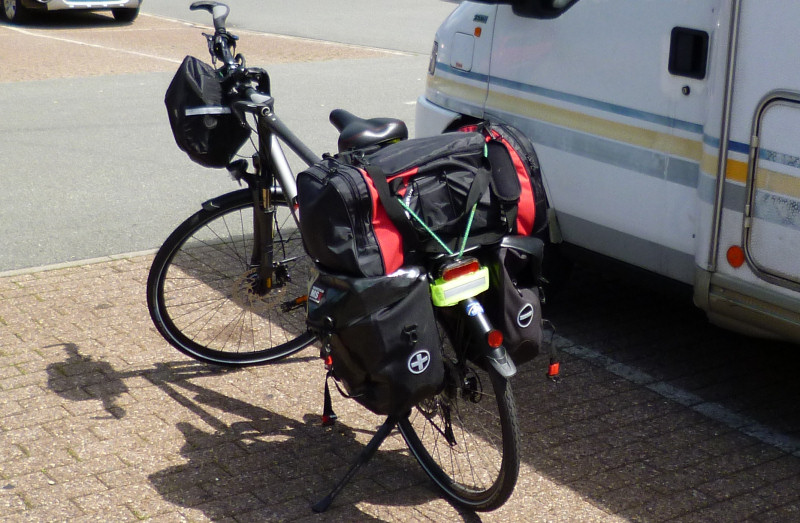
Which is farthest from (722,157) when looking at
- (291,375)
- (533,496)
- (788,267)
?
(291,375)

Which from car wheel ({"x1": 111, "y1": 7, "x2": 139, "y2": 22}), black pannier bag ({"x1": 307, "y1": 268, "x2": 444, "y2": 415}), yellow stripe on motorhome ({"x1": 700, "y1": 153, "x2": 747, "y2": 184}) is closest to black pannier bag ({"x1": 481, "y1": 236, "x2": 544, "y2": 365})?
black pannier bag ({"x1": 307, "y1": 268, "x2": 444, "y2": 415})

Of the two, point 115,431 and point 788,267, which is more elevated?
point 788,267

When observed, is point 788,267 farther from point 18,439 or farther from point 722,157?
point 18,439

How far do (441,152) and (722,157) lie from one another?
1.24 m

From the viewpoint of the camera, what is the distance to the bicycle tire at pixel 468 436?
11.3 feet

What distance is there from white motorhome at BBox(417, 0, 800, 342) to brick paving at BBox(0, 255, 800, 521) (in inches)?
22.0

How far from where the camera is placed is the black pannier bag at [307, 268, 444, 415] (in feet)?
10.8

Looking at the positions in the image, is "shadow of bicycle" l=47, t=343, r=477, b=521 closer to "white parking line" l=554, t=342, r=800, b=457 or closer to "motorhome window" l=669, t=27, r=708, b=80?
"white parking line" l=554, t=342, r=800, b=457

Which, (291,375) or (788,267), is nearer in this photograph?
(788,267)

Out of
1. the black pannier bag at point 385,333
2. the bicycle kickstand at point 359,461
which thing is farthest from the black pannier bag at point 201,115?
the bicycle kickstand at point 359,461

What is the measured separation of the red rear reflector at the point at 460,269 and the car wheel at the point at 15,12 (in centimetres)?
1533

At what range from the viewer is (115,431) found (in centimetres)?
425

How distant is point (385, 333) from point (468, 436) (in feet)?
2.90

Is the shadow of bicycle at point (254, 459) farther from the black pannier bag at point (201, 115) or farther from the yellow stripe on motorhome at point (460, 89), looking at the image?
the yellow stripe on motorhome at point (460, 89)
